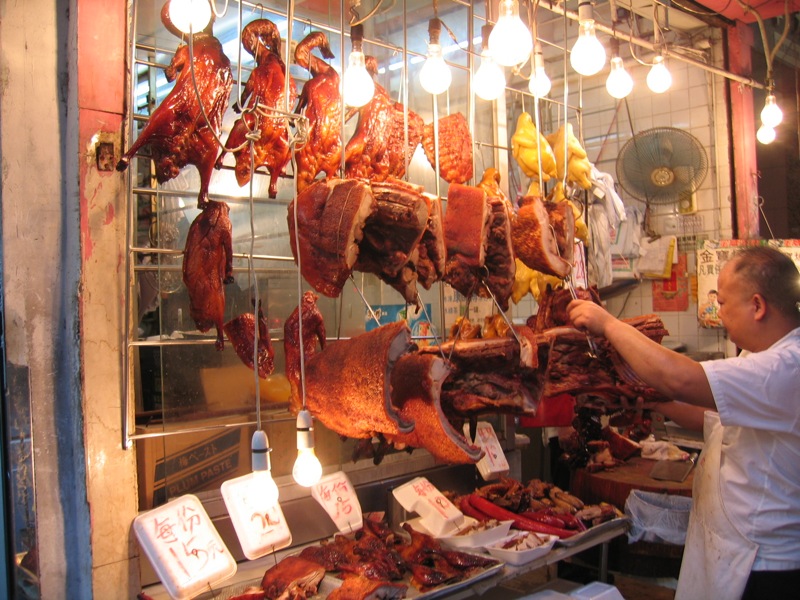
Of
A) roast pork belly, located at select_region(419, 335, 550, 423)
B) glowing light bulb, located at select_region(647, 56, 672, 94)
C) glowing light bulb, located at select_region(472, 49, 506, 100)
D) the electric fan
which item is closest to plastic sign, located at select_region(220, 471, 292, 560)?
roast pork belly, located at select_region(419, 335, 550, 423)

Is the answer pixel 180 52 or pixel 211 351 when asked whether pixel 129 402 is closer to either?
pixel 211 351

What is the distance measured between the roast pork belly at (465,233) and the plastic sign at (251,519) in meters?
1.29

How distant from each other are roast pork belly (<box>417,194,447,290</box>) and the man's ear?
1.48m

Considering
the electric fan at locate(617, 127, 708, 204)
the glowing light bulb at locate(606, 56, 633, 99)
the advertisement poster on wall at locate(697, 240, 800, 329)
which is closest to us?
the glowing light bulb at locate(606, 56, 633, 99)

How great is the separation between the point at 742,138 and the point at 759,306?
17.5 feet

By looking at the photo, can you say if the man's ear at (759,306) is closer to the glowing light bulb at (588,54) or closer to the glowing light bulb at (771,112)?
the glowing light bulb at (588,54)

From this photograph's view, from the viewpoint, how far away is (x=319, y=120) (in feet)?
10.8

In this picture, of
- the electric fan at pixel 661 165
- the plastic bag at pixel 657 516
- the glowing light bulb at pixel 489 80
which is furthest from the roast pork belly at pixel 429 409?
the electric fan at pixel 661 165

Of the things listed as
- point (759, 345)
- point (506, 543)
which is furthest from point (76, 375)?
point (759, 345)

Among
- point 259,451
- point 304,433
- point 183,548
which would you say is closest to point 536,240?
point 304,433

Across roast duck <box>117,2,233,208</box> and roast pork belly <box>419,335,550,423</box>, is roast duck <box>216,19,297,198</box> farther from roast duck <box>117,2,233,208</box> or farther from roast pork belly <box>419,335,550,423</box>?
roast pork belly <box>419,335,550,423</box>

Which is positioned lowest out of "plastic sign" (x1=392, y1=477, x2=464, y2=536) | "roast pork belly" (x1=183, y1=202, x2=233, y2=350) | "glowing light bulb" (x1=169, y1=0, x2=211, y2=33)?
"plastic sign" (x1=392, y1=477, x2=464, y2=536)

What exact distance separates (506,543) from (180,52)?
2833 mm

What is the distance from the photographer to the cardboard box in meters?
3.32
